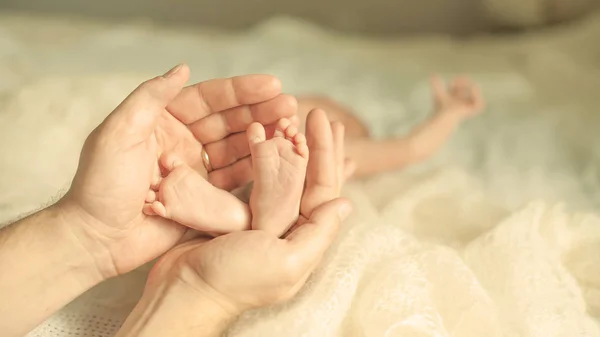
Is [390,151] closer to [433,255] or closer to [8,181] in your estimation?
[433,255]

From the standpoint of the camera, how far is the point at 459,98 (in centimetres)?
121

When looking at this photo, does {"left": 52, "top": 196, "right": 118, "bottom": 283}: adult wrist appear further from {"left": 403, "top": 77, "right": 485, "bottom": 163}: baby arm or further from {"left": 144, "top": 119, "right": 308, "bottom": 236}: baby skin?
{"left": 403, "top": 77, "right": 485, "bottom": 163}: baby arm

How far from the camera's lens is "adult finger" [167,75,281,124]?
2.25 ft

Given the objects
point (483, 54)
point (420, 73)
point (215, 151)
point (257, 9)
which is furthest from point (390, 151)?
point (257, 9)

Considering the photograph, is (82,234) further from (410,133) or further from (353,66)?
(353,66)

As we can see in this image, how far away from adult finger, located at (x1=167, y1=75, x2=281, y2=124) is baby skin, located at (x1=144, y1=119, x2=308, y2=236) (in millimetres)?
69

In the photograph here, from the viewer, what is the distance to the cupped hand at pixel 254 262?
1.83 ft

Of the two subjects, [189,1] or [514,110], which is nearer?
[514,110]

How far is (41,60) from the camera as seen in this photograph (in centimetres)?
126

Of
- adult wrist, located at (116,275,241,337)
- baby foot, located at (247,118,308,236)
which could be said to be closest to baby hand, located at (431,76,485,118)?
baby foot, located at (247,118,308,236)

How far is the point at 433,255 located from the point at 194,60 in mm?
919

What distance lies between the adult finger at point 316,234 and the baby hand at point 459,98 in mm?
589

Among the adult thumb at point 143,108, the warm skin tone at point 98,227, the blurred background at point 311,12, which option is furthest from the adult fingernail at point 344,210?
the blurred background at point 311,12

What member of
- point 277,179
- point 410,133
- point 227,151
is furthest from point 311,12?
point 277,179
